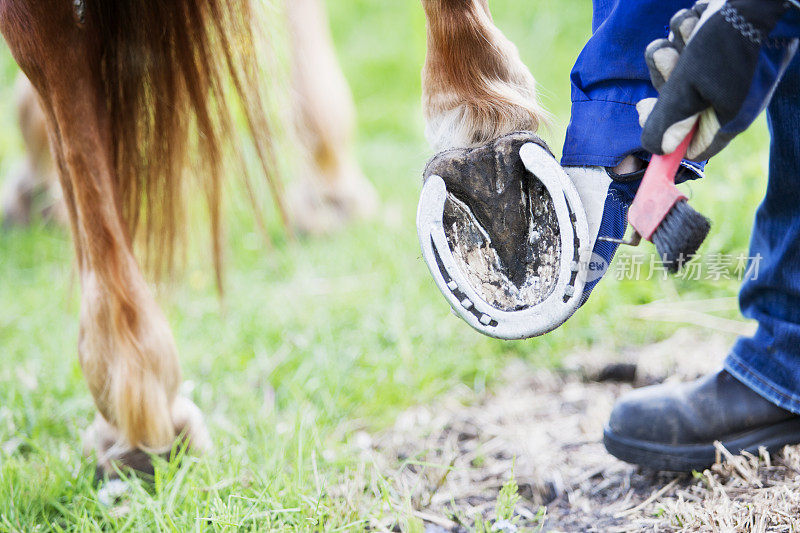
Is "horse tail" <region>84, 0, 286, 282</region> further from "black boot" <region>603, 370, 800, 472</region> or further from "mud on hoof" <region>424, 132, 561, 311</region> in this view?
"black boot" <region>603, 370, 800, 472</region>

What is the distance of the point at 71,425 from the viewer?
1.46 meters

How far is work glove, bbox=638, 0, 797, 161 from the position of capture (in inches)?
31.5

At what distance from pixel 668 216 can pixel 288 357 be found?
108 centimetres

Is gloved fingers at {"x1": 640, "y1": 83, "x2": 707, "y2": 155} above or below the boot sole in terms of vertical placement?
above

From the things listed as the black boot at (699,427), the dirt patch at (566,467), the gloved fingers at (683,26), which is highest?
Answer: the gloved fingers at (683,26)

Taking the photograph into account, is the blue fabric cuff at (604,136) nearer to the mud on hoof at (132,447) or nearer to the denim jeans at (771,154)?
the denim jeans at (771,154)

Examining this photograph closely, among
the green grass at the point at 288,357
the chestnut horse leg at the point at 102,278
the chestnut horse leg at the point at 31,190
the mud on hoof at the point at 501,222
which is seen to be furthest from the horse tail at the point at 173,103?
the chestnut horse leg at the point at 31,190

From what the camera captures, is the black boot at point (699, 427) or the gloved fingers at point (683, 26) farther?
the black boot at point (699, 427)

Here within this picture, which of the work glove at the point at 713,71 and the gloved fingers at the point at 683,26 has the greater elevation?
the gloved fingers at the point at 683,26

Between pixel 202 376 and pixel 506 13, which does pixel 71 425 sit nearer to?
pixel 202 376

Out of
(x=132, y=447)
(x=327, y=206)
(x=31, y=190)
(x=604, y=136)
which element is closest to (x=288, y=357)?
(x=132, y=447)

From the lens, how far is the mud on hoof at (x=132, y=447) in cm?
122

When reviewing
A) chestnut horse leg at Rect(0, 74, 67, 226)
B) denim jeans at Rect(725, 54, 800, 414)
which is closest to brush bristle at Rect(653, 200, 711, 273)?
denim jeans at Rect(725, 54, 800, 414)

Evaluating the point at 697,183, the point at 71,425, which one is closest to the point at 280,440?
the point at 71,425
